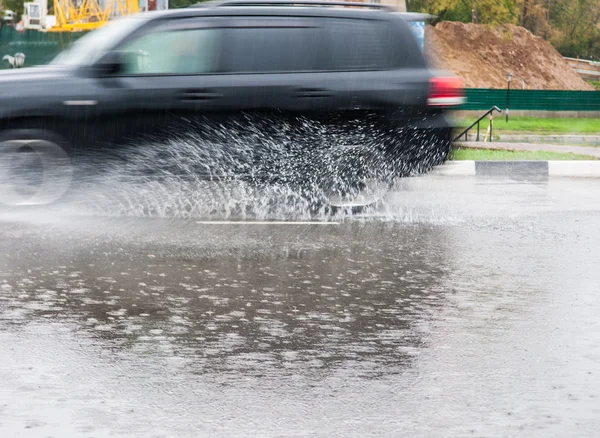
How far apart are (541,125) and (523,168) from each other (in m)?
25.2

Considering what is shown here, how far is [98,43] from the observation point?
10.7 m

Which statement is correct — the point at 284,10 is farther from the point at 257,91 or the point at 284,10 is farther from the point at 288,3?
the point at 257,91

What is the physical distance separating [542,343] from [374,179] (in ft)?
18.0

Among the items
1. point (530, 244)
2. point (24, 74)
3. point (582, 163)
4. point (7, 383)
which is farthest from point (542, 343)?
point (582, 163)

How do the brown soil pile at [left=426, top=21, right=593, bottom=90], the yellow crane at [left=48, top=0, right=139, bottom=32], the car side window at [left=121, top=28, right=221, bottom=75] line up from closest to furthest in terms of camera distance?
the car side window at [left=121, top=28, right=221, bottom=75] → the yellow crane at [left=48, top=0, right=139, bottom=32] → the brown soil pile at [left=426, top=21, right=593, bottom=90]

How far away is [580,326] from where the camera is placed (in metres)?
6.20

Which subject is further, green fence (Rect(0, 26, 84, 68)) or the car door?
Answer: green fence (Rect(0, 26, 84, 68))

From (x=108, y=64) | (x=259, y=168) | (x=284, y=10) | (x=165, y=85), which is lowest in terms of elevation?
(x=259, y=168)

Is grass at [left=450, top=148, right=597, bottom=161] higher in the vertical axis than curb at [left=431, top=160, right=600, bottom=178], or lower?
lower

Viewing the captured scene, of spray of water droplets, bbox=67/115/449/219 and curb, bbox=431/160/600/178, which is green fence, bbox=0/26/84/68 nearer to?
curb, bbox=431/160/600/178

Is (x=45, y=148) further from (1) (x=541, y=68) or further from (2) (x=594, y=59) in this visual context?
(2) (x=594, y=59)

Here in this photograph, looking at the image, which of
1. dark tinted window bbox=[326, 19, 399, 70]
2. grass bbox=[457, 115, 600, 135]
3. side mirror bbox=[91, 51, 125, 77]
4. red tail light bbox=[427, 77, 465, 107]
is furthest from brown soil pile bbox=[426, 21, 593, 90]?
side mirror bbox=[91, 51, 125, 77]

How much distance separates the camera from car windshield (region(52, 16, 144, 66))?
10570mm

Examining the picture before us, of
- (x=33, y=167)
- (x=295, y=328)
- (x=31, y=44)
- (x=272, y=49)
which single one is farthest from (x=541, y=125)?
(x=295, y=328)
